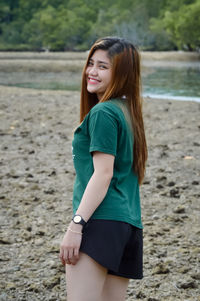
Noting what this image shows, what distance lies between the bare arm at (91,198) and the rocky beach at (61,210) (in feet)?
4.69

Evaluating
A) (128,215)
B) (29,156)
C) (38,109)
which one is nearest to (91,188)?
(128,215)

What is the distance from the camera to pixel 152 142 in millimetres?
8227

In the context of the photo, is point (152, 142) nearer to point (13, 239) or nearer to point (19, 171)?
point (19, 171)

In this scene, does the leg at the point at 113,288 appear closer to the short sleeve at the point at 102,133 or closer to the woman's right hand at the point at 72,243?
the woman's right hand at the point at 72,243

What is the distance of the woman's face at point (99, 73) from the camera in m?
2.08

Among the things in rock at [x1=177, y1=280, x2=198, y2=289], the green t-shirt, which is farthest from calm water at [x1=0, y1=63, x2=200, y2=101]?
the green t-shirt

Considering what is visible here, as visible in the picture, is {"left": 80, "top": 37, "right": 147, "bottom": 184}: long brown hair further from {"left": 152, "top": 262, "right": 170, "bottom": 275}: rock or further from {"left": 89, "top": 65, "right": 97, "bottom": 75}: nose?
{"left": 152, "top": 262, "right": 170, "bottom": 275}: rock

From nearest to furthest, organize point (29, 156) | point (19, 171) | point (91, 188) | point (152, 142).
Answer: point (91, 188) < point (19, 171) < point (29, 156) < point (152, 142)

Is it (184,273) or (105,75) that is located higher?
(105,75)

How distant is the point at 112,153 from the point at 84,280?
0.57 metres

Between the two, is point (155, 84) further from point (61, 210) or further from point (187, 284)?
point (187, 284)

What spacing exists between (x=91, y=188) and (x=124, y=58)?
0.63 m

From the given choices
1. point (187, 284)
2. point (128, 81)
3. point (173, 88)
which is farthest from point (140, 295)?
point (173, 88)

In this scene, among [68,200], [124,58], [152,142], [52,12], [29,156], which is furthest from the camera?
[52,12]
